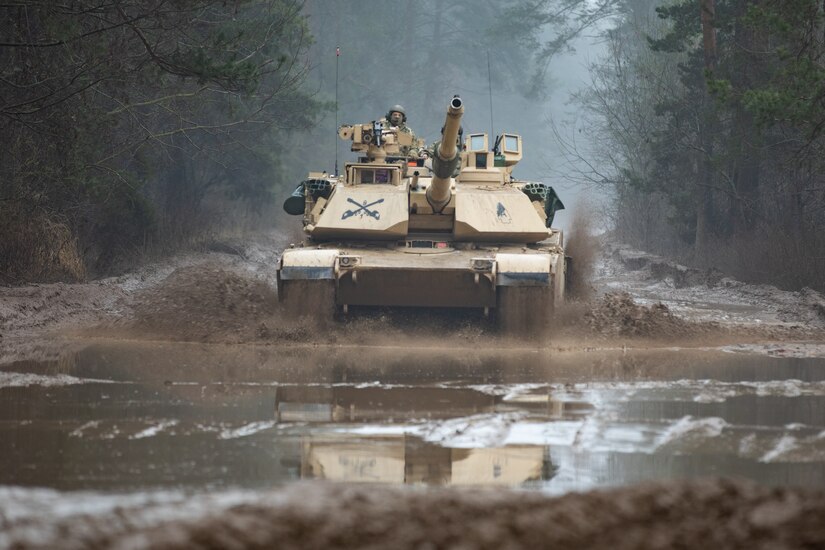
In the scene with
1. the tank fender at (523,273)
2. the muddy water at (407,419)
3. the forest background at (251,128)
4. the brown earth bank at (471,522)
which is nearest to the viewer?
the brown earth bank at (471,522)

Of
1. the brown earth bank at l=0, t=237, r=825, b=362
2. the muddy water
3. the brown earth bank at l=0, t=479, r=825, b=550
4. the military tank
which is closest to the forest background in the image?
the military tank

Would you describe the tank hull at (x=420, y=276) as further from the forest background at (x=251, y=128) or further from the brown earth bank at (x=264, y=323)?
the forest background at (x=251, y=128)

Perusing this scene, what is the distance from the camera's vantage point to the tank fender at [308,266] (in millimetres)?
13336

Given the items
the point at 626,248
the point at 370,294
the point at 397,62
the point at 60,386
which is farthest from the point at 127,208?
the point at 397,62

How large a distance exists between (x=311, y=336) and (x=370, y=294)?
0.85 metres

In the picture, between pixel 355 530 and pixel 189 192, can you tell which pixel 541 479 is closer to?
pixel 355 530

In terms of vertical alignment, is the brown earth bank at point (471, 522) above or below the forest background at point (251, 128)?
below

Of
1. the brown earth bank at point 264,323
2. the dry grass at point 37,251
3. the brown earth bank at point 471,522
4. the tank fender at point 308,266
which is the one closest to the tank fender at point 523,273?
the brown earth bank at point 264,323

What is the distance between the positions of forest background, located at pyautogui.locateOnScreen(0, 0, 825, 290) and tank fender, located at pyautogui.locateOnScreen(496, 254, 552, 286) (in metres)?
3.69

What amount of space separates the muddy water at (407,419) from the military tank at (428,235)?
1.48m

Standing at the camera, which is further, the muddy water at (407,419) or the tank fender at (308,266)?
the tank fender at (308,266)

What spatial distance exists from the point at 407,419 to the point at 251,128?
24291 millimetres

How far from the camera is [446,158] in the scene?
13.7 m

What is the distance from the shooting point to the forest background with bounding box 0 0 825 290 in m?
15.7
